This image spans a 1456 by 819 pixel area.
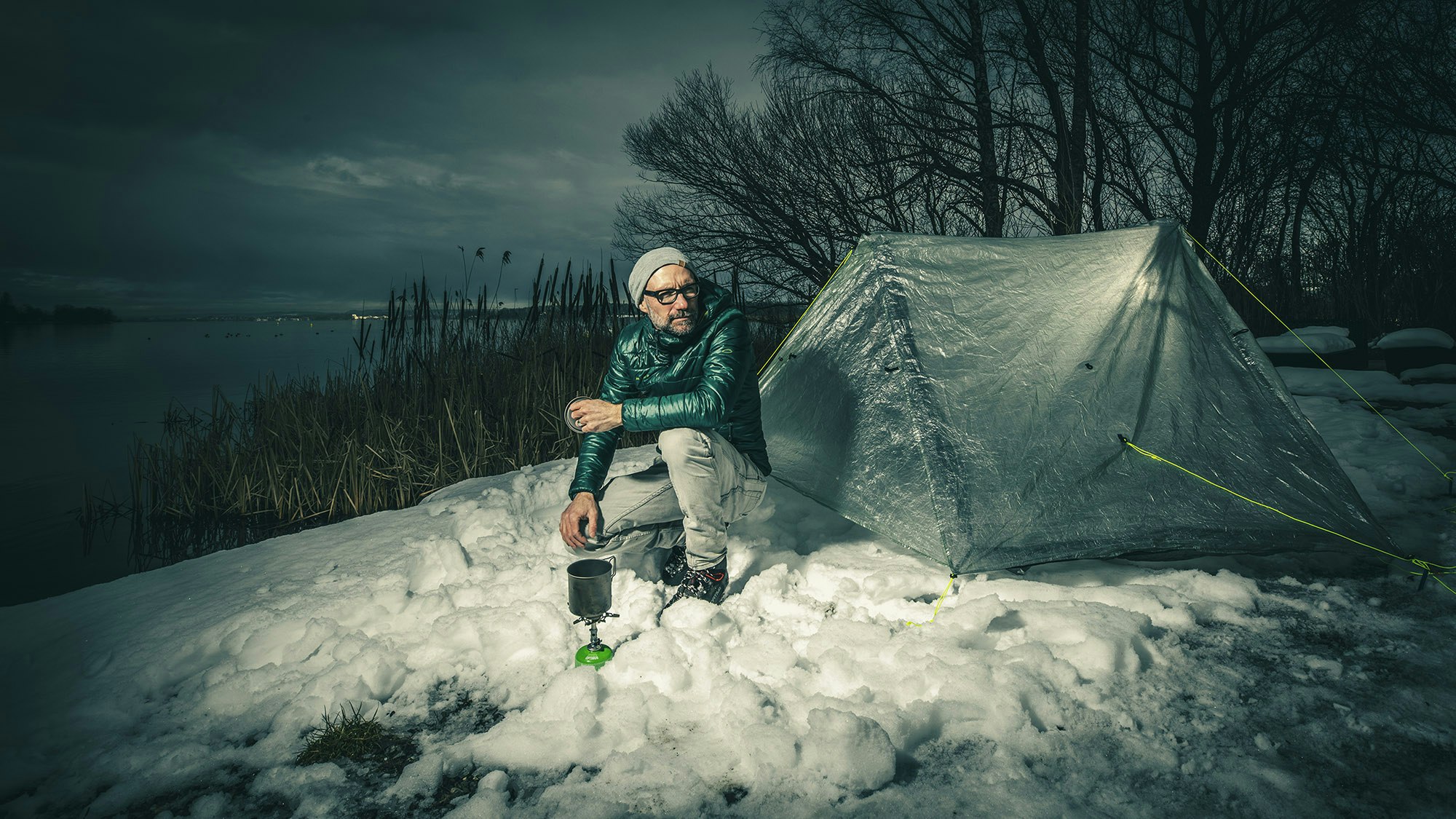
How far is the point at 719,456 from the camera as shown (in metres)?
2.28

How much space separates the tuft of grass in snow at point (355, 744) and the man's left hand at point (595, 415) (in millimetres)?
929

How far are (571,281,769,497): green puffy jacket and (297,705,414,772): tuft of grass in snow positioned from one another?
87cm

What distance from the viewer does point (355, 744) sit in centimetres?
161

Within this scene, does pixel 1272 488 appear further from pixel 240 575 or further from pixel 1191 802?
pixel 240 575

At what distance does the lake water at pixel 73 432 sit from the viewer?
4.06m

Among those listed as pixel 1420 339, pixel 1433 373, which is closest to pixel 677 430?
pixel 1433 373

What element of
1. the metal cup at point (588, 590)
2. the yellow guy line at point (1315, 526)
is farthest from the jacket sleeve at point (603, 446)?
the yellow guy line at point (1315, 526)

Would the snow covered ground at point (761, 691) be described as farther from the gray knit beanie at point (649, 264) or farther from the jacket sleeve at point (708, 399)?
the gray knit beanie at point (649, 264)

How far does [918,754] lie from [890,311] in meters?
1.86

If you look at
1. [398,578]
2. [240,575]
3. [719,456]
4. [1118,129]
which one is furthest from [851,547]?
[1118,129]

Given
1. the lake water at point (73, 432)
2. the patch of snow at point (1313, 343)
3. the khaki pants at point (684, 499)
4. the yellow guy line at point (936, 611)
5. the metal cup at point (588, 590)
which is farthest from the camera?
the patch of snow at point (1313, 343)

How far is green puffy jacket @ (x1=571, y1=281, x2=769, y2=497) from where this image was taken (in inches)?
85.3

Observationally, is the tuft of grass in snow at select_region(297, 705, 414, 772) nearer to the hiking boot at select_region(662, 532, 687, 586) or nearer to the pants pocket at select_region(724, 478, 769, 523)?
the hiking boot at select_region(662, 532, 687, 586)

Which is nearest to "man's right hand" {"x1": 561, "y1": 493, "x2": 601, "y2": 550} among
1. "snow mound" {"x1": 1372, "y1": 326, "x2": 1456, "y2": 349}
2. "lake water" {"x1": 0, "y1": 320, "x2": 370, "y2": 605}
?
"lake water" {"x1": 0, "y1": 320, "x2": 370, "y2": 605}
